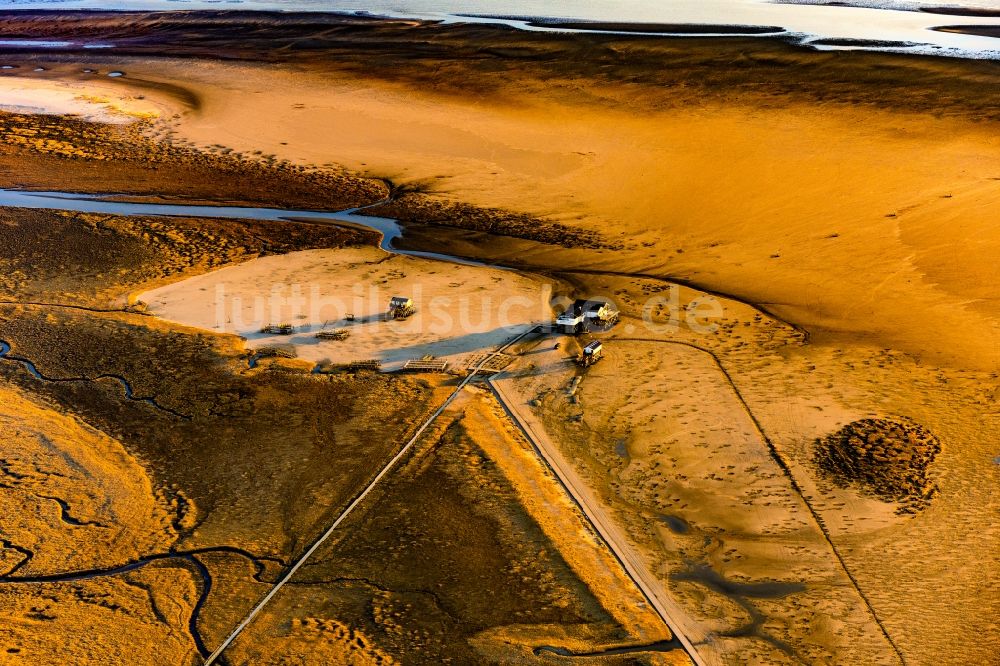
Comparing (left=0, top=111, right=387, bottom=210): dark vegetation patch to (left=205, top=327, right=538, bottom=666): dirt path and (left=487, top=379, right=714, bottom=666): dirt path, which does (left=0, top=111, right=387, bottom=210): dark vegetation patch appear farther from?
(left=487, top=379, right=714, bottom=666): dirt path

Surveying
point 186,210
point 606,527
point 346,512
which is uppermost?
point 186,210

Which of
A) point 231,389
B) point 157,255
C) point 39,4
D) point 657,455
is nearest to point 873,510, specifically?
point 657,455

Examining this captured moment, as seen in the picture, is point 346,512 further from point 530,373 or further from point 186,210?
point 186,210

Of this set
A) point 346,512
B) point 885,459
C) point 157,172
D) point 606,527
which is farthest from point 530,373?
point 157,172

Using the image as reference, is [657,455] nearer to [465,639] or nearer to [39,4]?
[465,639]

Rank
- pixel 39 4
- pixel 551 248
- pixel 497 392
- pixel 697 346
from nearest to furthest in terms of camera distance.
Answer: pixel 497 392 → pixel 697 346 → pixel 551 248 → pixel 39 4

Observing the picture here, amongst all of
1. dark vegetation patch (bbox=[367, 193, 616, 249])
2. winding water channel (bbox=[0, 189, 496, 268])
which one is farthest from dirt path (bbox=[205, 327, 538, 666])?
winding water channel (bbox=[0, 189, 496, 268])

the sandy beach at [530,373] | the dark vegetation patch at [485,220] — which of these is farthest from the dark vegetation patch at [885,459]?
the dark vegetation patch at [485,220]

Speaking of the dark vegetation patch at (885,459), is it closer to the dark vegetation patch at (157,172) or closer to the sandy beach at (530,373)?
the sandy beach at (530,373)
